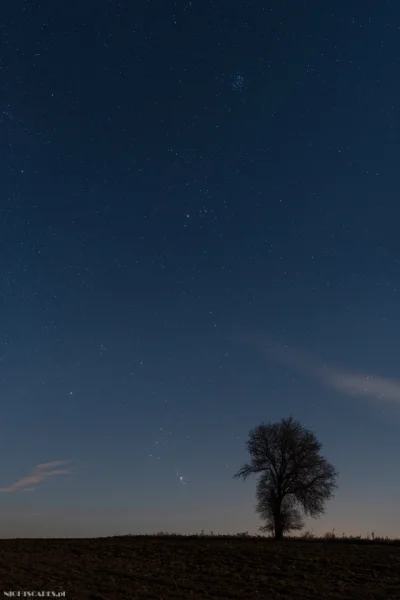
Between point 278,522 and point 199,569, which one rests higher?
point 278,522

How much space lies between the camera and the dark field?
23219 millimetres

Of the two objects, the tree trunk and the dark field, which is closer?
the dark field

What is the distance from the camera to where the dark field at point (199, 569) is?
2322cm

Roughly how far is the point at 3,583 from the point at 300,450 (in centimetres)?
3057

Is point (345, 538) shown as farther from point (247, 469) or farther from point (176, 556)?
point (176, 556)

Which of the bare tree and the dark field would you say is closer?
the dark field

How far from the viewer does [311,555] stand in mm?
32562

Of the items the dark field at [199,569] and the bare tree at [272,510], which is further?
the bare tree at [272,510]

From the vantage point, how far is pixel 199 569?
28.2 metres

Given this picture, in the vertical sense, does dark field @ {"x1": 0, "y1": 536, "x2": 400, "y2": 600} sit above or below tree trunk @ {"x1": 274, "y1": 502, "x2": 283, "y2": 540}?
below

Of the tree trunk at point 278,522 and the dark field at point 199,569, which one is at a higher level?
the tree trunk at point 278,522

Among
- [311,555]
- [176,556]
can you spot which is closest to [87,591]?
[176,556]

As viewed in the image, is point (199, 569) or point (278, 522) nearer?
point (199, 569)

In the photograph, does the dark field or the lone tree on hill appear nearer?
the dark field
